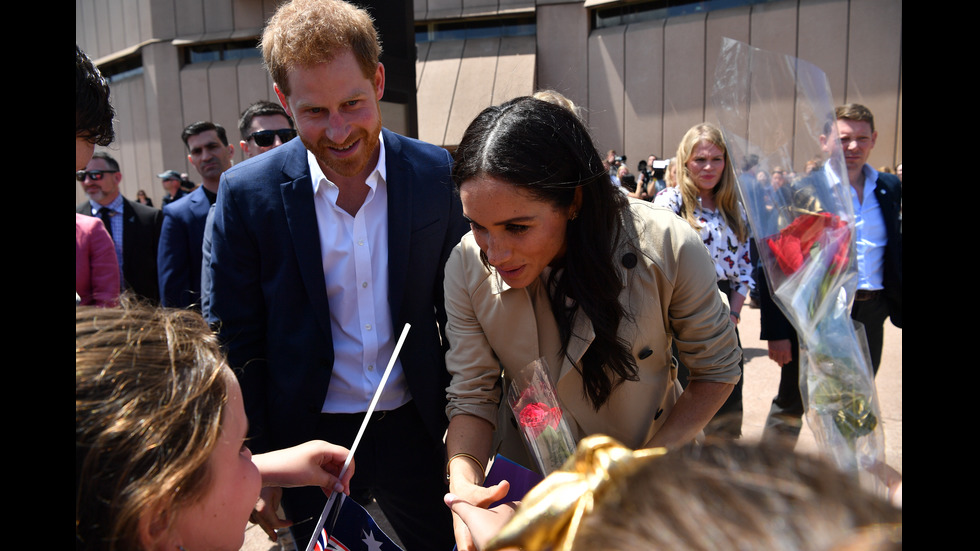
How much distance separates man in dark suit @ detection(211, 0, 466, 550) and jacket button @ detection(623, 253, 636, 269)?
Result: 76cm

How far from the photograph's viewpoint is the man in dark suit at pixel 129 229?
468 centimetres

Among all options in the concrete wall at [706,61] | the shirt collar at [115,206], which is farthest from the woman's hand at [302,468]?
the concrete wall at [706,61]

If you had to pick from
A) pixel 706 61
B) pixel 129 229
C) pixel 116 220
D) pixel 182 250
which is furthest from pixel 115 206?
pixel 706 61

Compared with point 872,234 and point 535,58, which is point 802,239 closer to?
point 872,234

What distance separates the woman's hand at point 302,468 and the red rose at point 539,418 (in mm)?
436

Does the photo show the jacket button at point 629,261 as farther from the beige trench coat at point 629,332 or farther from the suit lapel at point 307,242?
the suit lapel at point 307,242

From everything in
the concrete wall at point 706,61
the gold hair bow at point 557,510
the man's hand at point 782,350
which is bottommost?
the man's hand at point 782,350

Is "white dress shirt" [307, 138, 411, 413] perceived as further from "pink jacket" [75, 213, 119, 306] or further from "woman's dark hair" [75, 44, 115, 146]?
"pink jacket" [75, 213, 119, 306]

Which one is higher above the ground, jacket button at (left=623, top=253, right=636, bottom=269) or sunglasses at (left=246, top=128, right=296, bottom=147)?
sunglasses at (left=246, top=128, right=296, bottom=147)

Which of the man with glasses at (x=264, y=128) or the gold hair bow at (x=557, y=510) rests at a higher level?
the man with glasses at (x=264, y=128)

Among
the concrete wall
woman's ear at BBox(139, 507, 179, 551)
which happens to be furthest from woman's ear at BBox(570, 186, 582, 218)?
the concrete wall

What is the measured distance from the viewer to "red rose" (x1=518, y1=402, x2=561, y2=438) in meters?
1.45
